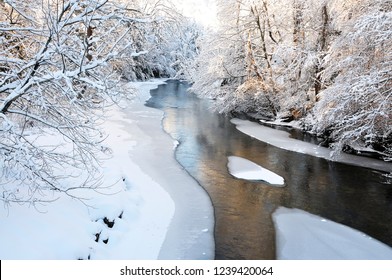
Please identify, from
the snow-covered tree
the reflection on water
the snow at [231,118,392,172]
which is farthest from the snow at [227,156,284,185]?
the snow-covered tree

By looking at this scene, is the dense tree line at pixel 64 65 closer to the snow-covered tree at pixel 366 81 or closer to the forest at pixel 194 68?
the forest at pixel 194 68

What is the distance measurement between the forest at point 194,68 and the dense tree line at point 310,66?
0.19 feet

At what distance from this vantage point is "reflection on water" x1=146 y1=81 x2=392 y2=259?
21.8 feet

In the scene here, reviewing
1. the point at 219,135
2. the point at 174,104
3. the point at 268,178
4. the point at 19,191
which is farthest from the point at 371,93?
the point at 174,104

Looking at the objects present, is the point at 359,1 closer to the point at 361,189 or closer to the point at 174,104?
the point at 361,189

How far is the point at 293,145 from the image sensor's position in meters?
14.0

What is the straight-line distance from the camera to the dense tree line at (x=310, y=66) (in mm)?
10273

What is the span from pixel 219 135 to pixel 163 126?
2785 millimetres

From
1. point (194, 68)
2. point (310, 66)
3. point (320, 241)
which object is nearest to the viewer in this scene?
point (320, 241)

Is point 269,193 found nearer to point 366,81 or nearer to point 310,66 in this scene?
point 366,81

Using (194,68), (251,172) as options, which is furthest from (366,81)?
(194,68)

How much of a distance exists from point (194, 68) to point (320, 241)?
2375 cm

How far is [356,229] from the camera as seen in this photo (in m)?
7.03

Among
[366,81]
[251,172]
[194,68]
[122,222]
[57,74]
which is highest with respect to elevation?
[194,68]
